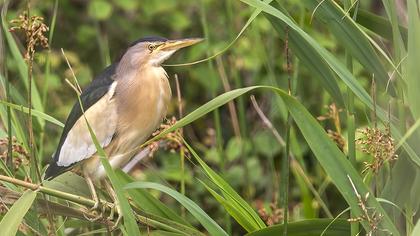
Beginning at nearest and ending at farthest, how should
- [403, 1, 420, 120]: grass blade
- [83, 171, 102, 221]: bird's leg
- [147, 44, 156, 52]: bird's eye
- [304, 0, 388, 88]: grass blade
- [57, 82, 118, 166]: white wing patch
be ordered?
1. [403, 1, 420, 120]: grass blade
2. [304, 0, 388, 88]: grass blade
3. [83, 171, 102, 221]: bird's leg
4. [57, 82, 118, 166]: white wing patch
5. [147, 44, 156, 52]: bird's eye

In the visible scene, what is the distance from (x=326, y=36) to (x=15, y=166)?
2172 millimetres

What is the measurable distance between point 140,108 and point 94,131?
119 mm

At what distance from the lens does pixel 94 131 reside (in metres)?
2.46

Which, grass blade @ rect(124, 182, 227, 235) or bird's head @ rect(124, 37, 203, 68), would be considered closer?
grass blade @ rect(124, 182, 227, 235)

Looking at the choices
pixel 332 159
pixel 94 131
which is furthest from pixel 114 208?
pixel 332 159

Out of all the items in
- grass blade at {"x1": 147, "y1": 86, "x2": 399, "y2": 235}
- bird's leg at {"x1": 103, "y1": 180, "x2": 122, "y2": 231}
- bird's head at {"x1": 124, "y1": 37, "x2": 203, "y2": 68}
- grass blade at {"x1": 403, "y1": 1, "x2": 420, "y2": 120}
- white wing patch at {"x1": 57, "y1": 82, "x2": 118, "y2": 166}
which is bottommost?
bird's leg at {"x1": 103, "y1": 180, "x2": 122, "y2": 231}

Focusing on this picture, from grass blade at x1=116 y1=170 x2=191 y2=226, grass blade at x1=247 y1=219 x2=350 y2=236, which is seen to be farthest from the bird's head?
grass blade at x1=247 y1=219 x2=350 y2=236

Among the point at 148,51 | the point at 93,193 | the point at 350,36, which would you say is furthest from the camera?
the point at 148,51

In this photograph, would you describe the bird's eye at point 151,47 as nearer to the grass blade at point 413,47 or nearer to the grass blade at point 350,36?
the grass blade at point 350,36

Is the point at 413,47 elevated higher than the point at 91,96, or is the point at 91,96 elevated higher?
the point at 413,47

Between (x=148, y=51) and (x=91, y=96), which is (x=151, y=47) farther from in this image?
(x=91, y=96)

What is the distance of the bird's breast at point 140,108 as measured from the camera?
97.9 inches

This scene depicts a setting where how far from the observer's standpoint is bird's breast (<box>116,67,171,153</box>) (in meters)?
2.49

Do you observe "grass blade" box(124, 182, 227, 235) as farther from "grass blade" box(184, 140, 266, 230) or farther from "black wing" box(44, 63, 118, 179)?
"black wing" box(44, 63, 118, 179)
